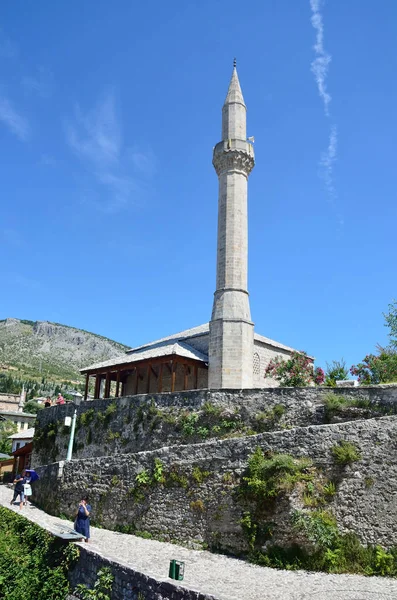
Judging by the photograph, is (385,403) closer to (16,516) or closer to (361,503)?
(361,503)

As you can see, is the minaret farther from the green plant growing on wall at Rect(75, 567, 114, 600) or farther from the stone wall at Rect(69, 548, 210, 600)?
the green plant growing on wall at Rect(75, 567, 114, 600)

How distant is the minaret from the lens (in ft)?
78.0

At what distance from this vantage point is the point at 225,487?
39.7 ft

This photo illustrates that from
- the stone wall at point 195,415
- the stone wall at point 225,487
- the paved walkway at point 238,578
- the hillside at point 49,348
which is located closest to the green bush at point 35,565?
the paved walkway at point 238,578

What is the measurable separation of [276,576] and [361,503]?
7.45ft

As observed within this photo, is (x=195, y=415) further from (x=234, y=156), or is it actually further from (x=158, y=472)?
(x=234, y=156)

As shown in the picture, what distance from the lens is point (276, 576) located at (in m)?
9.64

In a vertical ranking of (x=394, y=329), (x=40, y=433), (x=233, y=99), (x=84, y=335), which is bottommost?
(x=40, y=433)

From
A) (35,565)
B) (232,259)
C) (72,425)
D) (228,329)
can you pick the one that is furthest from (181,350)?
(35,565)

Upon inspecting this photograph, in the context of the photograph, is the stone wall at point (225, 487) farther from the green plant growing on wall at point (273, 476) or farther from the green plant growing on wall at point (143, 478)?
the green plant growing on wall at point (273, 476)

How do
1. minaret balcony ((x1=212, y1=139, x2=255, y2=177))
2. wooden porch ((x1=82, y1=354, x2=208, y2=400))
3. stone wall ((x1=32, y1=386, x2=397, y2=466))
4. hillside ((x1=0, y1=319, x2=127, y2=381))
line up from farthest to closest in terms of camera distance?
hillside ((x1=0, y1=319, x2=127, y2=381)) → minaret balcony ((x1=212, y1=139, x2=255, y2=177)) → wooden porch ((x1=82, y1=354, x2=208, y2=400)) → stone wall ((x1=32, y1=386, x2=397, y2=466))

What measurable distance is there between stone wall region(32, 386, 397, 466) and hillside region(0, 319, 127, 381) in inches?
4018

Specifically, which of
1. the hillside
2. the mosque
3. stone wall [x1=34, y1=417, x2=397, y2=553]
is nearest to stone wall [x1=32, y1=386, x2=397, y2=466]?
stone wall [x1=34, y1=417, x2=397, y2=553]

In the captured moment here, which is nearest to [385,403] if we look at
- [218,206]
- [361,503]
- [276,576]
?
[361,503]
